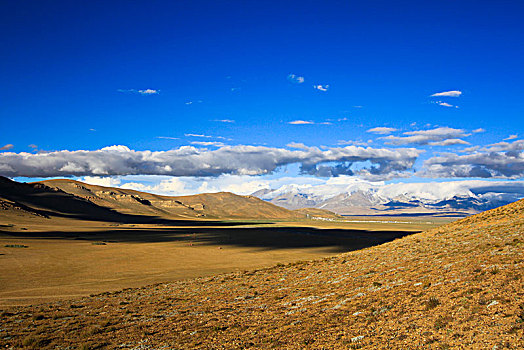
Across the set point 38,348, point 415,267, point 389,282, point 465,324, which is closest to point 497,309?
point 465,324

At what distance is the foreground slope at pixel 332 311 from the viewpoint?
40.3 ft

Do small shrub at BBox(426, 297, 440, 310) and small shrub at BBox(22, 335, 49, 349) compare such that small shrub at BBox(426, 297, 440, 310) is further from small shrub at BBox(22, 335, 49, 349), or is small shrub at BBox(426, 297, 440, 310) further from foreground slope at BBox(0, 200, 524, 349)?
small shrub at BBox(22, 335, 49, 349)

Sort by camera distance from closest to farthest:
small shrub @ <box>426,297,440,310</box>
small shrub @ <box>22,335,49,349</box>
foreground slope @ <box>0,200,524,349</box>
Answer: foreground slope @ <box>0,200,524,349</box> < small shrub @ <box>426,297,440,310</box> < small shrub @ <box>22,335,49,349</box>

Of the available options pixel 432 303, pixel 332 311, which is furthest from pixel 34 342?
pixel 432 303

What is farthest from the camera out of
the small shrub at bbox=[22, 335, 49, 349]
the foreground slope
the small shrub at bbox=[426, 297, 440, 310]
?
the small shrub at bbox=[22, 335, 49, 349]

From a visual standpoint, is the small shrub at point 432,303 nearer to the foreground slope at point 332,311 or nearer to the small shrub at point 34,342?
the foreground slope at point 332,311

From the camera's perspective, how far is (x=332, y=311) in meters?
17.2

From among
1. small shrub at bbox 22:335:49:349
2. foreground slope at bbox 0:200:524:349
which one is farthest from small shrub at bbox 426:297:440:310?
→ small shrub at bbox 22:335:49:349

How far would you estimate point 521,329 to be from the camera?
10453 millimetres

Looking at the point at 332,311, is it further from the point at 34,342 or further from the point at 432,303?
the point at 34,342

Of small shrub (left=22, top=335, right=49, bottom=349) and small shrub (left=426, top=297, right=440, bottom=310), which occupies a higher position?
small shrub (left=426, top=297, right=440, bottom=310)

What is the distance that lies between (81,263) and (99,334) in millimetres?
37054

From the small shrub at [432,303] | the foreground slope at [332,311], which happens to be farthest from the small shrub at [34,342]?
the small shrub at [432,303]

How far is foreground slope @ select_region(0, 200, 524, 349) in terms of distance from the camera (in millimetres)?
12297
